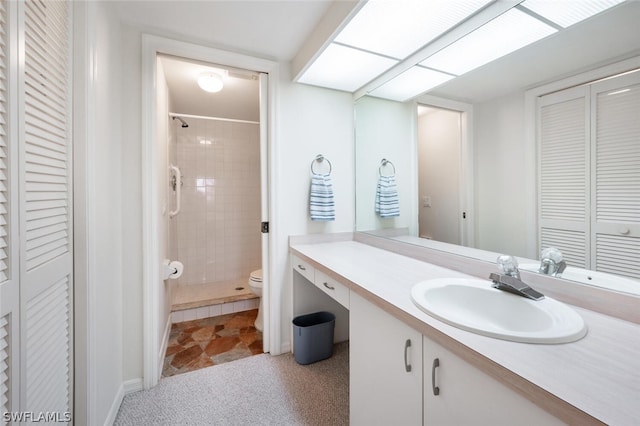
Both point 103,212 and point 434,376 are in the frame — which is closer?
point 434,376

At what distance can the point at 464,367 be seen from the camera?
693mm

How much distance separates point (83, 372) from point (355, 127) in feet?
6.93

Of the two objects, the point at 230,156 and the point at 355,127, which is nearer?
the point at 355,127

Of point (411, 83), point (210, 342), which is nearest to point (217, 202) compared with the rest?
point (210, 342)

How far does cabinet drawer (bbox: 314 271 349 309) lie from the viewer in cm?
128

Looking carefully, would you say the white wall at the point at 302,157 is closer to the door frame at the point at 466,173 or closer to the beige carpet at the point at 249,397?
the beige carpet at the point at 249,397

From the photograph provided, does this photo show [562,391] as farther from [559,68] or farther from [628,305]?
[559,68]

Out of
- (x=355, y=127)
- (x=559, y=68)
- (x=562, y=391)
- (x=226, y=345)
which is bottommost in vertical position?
(x=226, y=345)

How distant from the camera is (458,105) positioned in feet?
4.69

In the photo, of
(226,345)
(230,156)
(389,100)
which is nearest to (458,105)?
(389,100)

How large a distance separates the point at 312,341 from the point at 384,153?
1.44 metres

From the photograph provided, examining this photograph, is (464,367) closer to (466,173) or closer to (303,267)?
(466,173)

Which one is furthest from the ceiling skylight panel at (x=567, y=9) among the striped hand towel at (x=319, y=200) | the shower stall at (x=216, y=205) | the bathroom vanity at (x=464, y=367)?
the shower stall at (x=216, y=205)

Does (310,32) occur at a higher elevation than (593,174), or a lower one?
higher
